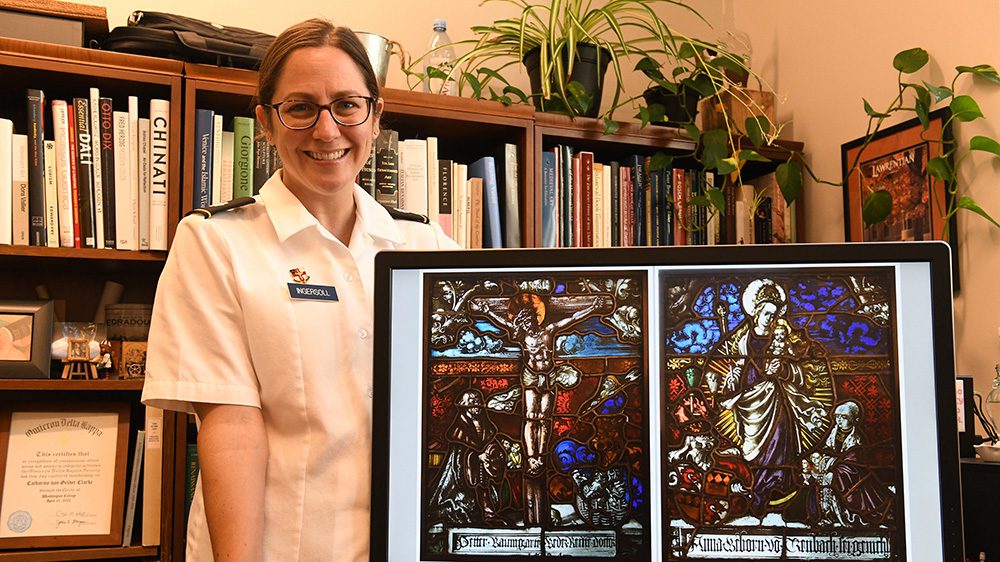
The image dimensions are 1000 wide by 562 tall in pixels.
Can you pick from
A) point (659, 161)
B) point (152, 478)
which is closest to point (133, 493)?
point (152, 478)

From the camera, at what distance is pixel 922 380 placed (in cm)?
78

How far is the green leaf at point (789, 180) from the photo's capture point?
1919 mm

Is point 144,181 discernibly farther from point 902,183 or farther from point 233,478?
Answer: point 902,183

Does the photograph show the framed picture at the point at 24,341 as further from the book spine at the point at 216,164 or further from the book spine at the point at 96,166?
the book spine at the point at 216,164

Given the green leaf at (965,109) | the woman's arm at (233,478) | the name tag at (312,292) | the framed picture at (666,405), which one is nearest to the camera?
the framed picture at (666,405)

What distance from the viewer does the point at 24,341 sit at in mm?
1505

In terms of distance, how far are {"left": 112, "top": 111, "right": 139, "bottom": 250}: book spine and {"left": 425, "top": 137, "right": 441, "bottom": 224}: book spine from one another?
0.57 metres

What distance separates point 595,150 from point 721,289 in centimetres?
123

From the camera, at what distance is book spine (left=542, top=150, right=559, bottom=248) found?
1.84 meters

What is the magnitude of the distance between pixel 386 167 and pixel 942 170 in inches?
42.8

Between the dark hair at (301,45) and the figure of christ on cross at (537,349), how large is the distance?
19.4 inches

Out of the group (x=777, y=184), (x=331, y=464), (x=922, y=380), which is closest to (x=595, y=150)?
(x=777, y=184)

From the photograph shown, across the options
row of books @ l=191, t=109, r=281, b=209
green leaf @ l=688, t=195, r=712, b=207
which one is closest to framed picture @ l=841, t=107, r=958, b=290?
green leaf @ l=688, t=195, r=712, b=207

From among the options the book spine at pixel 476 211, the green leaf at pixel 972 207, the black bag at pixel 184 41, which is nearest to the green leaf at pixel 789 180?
the green leaf at pixel 972 207
